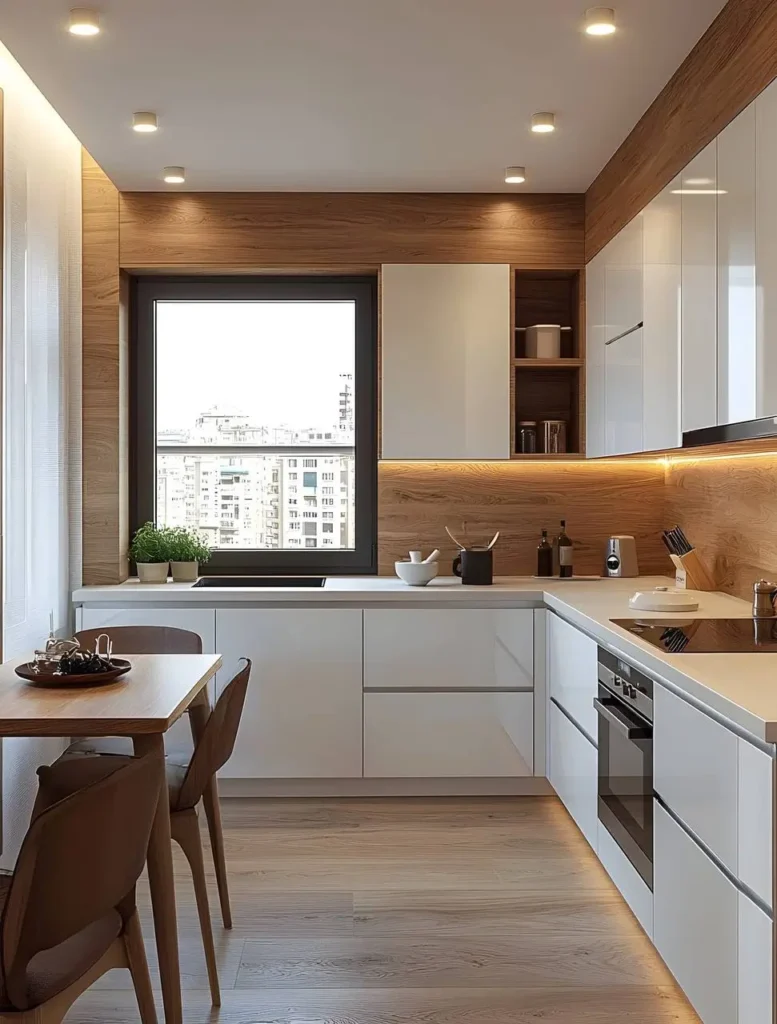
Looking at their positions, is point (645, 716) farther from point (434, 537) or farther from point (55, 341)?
point (55, 341)

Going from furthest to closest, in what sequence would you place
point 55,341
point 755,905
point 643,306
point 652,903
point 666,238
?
point 55,341 < point 643,306 < point 666,238 < point 652,903 < point 755,905

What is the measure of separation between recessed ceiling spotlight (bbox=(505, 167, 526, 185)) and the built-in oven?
2.04 meters

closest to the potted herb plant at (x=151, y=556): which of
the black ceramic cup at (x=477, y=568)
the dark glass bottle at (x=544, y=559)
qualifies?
the black ceramic cup at (x=477, y=568)

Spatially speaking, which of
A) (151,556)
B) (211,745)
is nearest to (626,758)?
(211,745)

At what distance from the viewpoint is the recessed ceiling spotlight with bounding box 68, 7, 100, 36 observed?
265cm

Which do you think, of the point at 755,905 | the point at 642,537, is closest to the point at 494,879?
the point at 755,905

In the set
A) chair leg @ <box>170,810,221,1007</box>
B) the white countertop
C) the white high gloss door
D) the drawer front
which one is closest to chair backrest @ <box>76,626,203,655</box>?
the white countertop

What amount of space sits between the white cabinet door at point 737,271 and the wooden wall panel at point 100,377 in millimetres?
2624

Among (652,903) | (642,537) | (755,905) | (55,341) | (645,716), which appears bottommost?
(652,903)

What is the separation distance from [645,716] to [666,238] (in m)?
1.55

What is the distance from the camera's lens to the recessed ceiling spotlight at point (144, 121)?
3.38 metres

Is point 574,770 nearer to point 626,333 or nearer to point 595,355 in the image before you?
point 626,333

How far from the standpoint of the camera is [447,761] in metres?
3.99

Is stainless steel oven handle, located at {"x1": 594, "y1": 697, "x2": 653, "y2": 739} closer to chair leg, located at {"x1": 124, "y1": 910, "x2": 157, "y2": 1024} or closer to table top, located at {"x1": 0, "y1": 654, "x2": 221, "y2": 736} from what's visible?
table top, located at {"x1": 0, "y1": 654, "x2": 221, "y2": 736}
